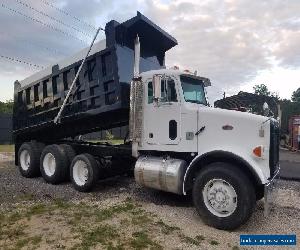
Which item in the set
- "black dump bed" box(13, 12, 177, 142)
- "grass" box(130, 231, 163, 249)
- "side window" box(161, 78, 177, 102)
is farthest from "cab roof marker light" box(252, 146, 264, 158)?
"black dump bed" box(13, 12, 177, 142)

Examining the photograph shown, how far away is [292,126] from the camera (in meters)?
24.5

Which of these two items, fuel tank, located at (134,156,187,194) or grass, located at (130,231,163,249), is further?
fuel tank, located at (134,156,187,194)

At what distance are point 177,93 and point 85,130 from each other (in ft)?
11.6

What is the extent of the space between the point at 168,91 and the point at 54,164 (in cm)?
428

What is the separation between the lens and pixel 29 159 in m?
10.5

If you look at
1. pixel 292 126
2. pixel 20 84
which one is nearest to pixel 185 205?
pixel 20 84

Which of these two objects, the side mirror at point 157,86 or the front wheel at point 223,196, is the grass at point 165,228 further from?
the side mirror at point 157,86

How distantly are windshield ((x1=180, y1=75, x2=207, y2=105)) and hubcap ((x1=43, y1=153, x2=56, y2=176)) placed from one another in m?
4.49

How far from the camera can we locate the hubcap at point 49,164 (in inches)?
380

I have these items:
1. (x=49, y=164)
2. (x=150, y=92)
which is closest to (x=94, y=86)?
(x=150, y=92)

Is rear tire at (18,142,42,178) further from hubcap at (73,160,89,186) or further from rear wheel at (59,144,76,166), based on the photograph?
hubcap at (73,160,89,186)

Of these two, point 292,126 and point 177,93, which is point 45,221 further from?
point 292,126

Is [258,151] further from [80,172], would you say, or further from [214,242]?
[80,172]

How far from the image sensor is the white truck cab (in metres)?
6.03
